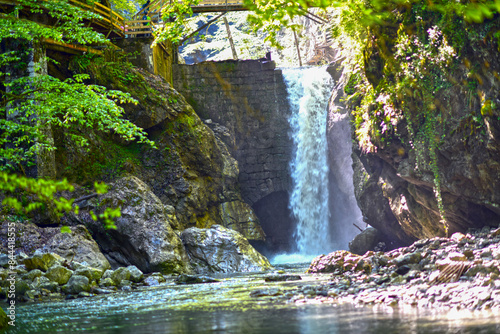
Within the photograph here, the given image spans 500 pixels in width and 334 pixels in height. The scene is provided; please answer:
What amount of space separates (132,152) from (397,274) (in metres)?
10.5

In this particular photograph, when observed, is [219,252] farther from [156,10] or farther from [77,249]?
[156,10]

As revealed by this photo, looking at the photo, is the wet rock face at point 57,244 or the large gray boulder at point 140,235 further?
the large gray boulder at point 140,235

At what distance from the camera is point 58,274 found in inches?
327

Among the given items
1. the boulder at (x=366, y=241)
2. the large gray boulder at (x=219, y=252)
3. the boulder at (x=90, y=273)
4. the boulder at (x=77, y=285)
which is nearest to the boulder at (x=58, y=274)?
the boulder at (x=90, y=273)

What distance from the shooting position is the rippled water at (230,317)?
12.0ft

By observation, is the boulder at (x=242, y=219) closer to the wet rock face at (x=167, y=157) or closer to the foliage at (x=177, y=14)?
the wet rock face at (x=167, y=157)

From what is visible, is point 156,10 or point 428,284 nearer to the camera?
point 428,284

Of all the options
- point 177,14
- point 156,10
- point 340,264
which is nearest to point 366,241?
point 340,264

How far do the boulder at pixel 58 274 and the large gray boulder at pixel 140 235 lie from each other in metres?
3.03

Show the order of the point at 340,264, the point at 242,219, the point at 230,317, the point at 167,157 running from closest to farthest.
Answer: the point at 230,317, the point at 340,264, the point at 167,157, the point at 242,219

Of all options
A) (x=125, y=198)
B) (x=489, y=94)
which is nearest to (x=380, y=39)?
(x=489, y=94)

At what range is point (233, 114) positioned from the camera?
19.8 m

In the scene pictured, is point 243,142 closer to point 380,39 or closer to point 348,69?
point 348,69

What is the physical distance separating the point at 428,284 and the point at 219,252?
7.50 m
